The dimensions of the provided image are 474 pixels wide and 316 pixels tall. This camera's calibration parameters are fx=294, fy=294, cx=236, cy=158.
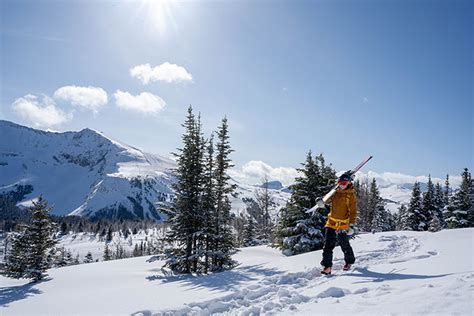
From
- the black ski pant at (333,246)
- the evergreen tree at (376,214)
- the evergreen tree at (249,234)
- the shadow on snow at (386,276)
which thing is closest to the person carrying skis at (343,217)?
the black ski pant at (333,246)

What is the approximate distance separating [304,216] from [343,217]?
13860 mm

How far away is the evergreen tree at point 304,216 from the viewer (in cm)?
2078

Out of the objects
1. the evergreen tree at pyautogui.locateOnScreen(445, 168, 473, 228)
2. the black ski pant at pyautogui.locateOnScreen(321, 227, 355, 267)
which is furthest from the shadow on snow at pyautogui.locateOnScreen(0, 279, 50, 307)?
the evergreen tree at pyautogui.locateOnScreen(445, 168, 473, 228)

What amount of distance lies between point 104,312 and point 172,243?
1251cm

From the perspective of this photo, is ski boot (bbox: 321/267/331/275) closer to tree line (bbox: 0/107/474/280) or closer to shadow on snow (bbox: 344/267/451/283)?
shadow on snow (bbox: 344/267/451/283)

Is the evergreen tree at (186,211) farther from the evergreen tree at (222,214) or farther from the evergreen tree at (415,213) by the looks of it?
the evergreen tree at (415,213)

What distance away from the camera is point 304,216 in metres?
21.9

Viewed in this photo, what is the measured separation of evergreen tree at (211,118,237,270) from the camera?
66.6 ft

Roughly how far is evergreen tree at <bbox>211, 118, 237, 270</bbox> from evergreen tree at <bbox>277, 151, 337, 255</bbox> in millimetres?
4149

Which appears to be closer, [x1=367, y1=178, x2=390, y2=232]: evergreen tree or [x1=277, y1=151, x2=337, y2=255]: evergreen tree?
[x1=277, y1=151, x2=337, y2=255]: evergreen tree

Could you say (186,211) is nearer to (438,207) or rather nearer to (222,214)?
(222,214)


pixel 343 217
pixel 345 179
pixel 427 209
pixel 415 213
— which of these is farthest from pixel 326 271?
pixel 427 209

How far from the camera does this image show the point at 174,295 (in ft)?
24.7

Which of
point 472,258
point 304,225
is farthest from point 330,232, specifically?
point 304,225
